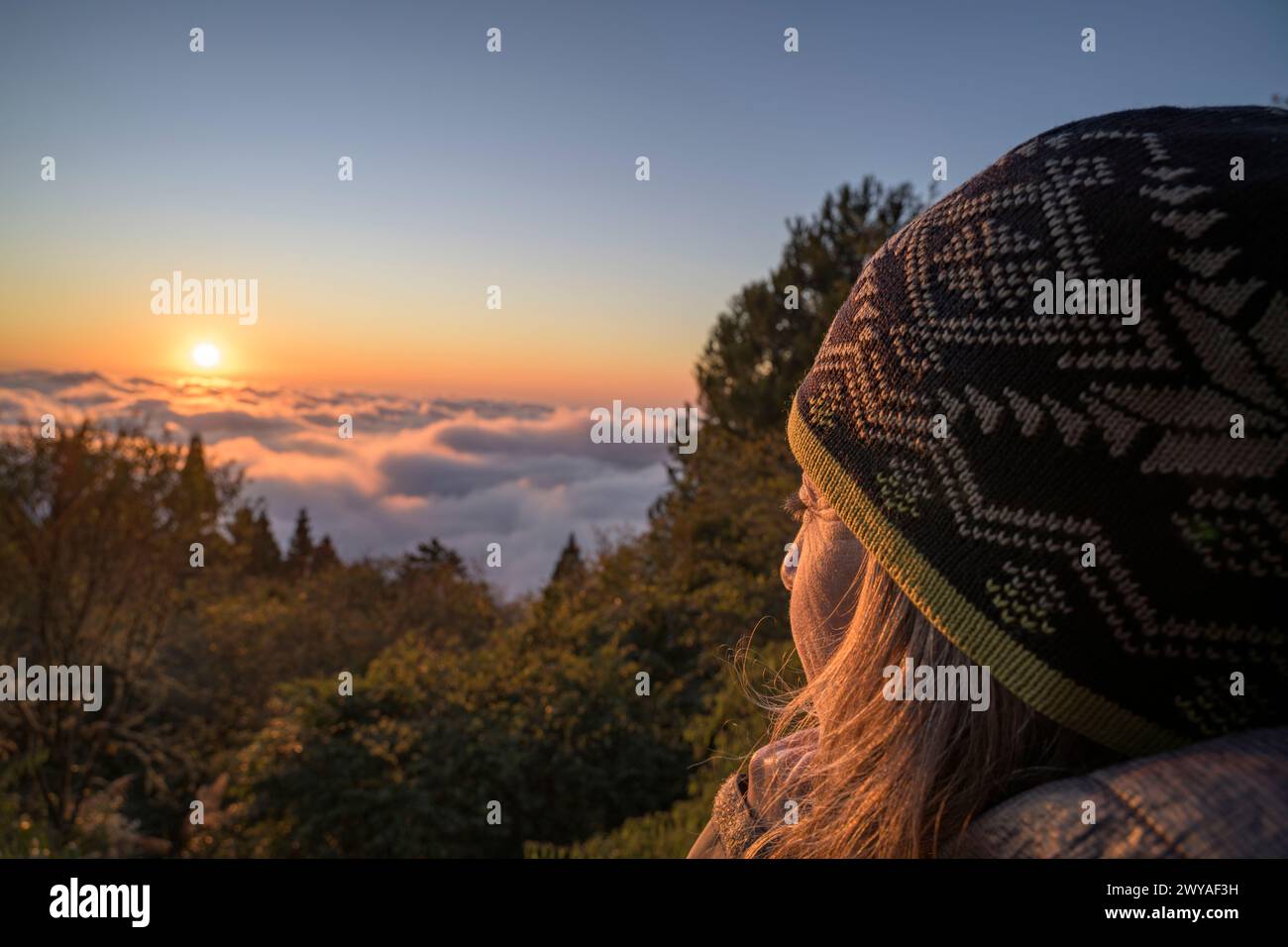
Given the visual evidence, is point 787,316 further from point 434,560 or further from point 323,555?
point 323,555

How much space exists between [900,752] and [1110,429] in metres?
0.45

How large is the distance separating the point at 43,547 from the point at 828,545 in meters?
10.5

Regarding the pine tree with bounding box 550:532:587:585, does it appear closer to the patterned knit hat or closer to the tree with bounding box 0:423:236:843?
the tree with bounding box 0:423:236:843

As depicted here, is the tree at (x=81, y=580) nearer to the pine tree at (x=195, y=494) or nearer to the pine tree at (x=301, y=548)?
the pine tree at (x=195, y=494)

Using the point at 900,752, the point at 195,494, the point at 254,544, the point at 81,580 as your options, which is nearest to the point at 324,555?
the point at 254,544

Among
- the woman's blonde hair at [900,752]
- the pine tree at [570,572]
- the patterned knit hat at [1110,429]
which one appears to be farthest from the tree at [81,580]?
the patterned knit hat at [1110,429]

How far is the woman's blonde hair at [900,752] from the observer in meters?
1.03

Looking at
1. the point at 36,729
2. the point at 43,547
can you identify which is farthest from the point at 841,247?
the point at 36,729

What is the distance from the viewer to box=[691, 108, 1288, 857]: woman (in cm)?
87

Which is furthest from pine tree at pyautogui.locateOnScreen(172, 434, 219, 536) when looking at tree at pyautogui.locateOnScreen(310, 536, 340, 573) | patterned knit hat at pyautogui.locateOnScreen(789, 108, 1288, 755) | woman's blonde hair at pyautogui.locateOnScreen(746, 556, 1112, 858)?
patterned knit hat at pyautogui.locateOnScreen(789, 108, 1288, 755)

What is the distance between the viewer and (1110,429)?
0.92 meters

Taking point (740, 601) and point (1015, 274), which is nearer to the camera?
point (1015, 274)

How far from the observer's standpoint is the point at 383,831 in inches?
272
